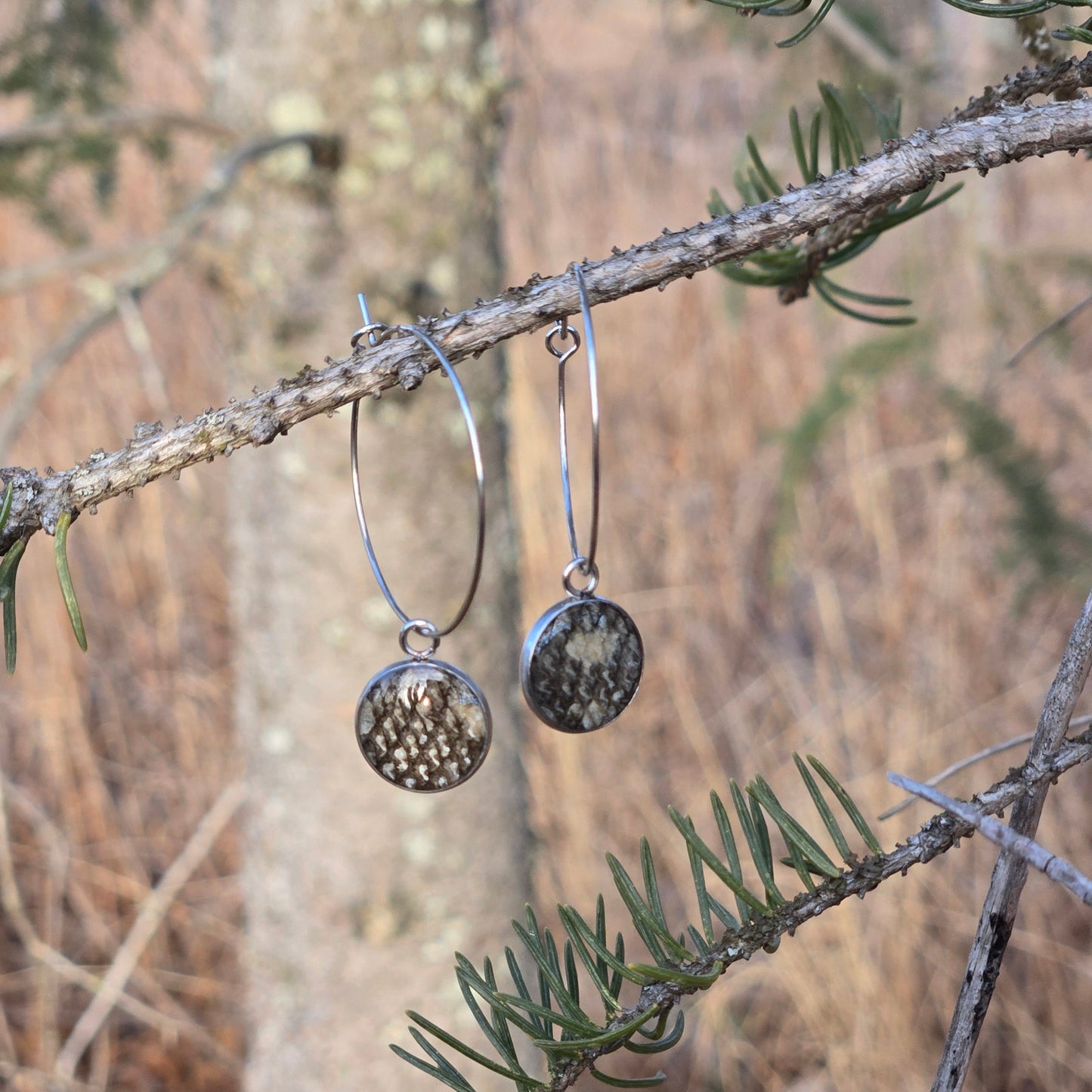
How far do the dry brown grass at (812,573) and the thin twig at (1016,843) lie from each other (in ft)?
2.77

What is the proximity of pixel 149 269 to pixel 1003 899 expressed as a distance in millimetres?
914

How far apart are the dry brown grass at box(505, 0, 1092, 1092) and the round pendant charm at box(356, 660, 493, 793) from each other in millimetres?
766

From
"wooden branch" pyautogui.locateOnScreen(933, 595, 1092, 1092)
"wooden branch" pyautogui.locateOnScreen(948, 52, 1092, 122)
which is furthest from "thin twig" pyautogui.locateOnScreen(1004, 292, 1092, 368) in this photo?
"wooden branch" pyautogui.locateOnScreen(933, 595, 1092, 1092)

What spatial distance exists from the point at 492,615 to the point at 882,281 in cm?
192

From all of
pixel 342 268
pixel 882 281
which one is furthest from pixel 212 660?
pixel 882 281

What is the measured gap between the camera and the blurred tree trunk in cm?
100

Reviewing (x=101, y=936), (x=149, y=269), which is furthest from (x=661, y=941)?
(x=101, y=936)

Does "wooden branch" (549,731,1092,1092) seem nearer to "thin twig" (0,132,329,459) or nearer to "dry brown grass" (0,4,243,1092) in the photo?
"thin twig" (0,132,329,459)

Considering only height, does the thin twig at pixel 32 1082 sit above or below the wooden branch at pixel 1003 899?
above

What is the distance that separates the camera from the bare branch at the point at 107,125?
3.11 ft

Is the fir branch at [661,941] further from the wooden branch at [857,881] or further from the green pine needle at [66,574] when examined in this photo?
the green pine needle at [66,574]

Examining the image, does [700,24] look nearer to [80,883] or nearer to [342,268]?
[342,268]

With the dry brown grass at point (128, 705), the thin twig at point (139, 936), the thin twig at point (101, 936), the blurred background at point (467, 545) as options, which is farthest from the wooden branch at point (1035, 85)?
Result: the thin twig at point (101, 936)

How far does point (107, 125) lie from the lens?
99cm
